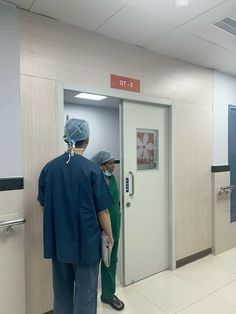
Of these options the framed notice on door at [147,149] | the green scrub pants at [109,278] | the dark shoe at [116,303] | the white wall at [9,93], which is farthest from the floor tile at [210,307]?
the white wall at [9,93]

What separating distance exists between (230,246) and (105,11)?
3.59 meters

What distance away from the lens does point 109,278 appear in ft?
7.74

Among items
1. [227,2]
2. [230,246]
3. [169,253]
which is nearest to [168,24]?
[227,2]

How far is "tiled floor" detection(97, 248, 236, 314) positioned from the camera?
2.32m

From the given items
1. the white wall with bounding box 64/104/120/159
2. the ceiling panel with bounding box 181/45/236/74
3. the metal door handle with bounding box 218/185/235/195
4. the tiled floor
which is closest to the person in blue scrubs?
the tiled floor

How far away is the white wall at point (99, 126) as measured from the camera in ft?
14.4

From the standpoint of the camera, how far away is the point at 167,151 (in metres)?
3.04

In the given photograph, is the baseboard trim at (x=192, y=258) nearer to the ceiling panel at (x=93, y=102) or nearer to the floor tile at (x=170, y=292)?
A: the floor tile at (x=170, y=292)

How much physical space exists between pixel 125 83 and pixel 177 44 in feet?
2.40

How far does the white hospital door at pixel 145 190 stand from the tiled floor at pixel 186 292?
176 mm

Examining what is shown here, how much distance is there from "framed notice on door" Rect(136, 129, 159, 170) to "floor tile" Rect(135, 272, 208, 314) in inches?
52.3

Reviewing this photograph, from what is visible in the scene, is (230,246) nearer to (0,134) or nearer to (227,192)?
(227,192)

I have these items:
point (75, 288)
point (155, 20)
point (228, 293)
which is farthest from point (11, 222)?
point (228, 293)

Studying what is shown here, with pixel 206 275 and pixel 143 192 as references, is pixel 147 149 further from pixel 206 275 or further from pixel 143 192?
pixel 206 275
